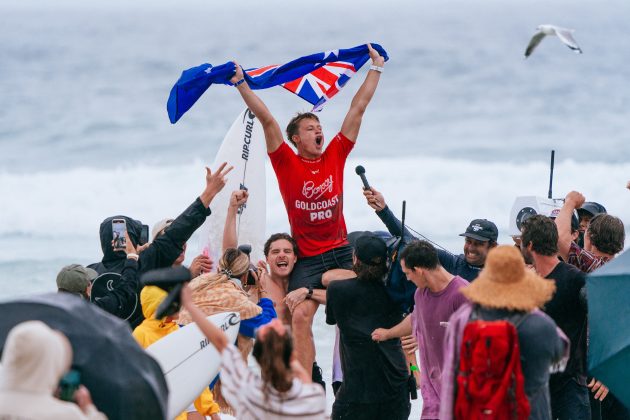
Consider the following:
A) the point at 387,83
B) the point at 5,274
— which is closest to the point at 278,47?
the point at 387,83

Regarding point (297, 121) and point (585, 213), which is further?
point (585, 213)

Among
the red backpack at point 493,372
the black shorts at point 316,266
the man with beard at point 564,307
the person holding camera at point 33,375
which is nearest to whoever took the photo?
the person holding camera at point 33,375

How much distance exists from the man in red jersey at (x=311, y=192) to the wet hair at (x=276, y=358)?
284 centimetres

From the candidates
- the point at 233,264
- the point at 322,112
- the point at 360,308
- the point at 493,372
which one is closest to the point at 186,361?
the point at 233,264

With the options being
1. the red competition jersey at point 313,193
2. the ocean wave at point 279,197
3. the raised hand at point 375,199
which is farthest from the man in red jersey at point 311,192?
the ocean wave at point 279,197

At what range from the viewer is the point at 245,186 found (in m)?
9.23

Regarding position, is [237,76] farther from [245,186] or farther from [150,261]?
[245,186]

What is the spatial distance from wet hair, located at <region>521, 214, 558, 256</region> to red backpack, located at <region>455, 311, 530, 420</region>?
4.28ft

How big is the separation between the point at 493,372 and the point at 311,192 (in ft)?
9.47

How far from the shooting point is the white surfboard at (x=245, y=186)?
890 centimetres

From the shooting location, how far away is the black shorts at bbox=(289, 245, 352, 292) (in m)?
7.32

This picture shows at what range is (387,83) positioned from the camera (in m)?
29.0

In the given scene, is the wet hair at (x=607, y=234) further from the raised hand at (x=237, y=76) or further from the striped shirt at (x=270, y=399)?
the striped shirt at (x=270, y=399)

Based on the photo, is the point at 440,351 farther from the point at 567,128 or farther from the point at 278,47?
the point at 278,47
